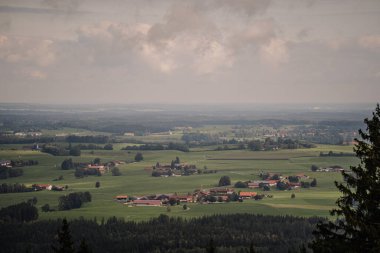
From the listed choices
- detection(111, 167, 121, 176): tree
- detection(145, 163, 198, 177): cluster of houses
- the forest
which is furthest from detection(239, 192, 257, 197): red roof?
detection(111, 167, 121, 176): tree

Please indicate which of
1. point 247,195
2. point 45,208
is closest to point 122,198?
point 45,208

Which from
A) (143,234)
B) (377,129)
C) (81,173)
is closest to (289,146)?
(81,173)

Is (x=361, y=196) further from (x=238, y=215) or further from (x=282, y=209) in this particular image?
(x=282, y=209)

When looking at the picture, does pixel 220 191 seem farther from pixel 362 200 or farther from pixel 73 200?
pixel 362 200

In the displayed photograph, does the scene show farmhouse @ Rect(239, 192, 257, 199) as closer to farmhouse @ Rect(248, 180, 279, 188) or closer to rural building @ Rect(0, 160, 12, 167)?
farmhouse @ Rect(248, 180, 279, 188)

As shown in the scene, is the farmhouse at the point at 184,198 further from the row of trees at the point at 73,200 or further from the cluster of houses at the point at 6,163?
the cluster of houses at the point at 6,163
